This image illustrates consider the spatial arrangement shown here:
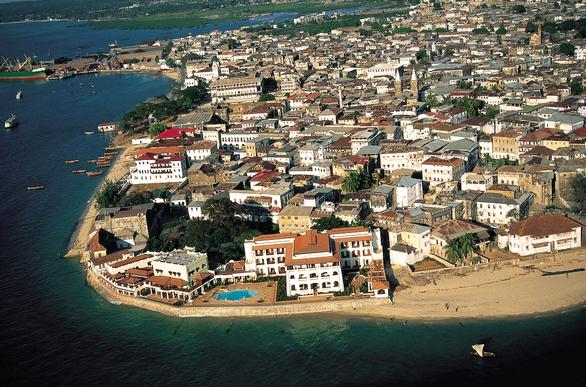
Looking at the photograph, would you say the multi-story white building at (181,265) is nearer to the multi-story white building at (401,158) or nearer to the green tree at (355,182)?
the green tree at (355,182)

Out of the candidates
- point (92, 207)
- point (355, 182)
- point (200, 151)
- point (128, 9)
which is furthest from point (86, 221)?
point (128, 9)

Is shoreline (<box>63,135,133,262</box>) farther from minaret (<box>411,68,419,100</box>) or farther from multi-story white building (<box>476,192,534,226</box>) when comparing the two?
minaret (<box>411,68,419,100</box>)

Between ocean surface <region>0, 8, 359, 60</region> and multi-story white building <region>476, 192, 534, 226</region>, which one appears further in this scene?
ocean surface <region>0, 8, 359, 60</region>

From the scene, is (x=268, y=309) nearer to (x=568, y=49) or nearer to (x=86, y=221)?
(x=86, y=221)

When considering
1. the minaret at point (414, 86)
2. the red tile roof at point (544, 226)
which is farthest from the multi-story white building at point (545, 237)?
the minaret at point (414, 86)

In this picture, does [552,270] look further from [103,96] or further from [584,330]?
[103,96]

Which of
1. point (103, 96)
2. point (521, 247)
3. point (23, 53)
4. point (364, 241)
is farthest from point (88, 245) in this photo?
point (23, 53)

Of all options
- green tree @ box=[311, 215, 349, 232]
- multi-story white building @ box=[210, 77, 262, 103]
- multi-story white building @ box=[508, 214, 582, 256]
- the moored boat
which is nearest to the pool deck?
green tree @ box=[311, 215, 349, 232]
